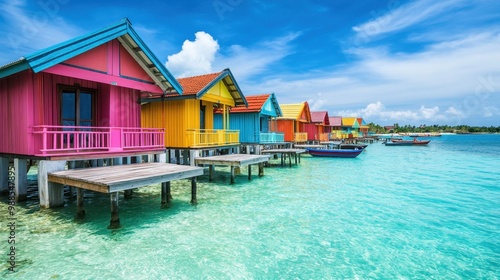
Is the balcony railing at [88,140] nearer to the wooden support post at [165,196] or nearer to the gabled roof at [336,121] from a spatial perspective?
the wooden support post at [165,196]

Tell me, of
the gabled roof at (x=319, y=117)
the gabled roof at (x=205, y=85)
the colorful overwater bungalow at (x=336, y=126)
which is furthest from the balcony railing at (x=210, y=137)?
the colorful overwater bungalow at (x=336, y=126)

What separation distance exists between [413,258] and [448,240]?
6.84ft

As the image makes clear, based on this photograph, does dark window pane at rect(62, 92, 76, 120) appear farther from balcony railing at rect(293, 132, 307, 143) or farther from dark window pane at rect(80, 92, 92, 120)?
balcony railing at rect(293, 132, 307, 143)

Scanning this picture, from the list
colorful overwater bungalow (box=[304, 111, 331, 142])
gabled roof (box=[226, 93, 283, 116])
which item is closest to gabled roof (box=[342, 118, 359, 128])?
colorful overwater bungalow (box=[304, 111, 331, 142])

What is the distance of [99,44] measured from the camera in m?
9.77

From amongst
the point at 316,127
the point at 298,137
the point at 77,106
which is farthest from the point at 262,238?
the point at 316,127

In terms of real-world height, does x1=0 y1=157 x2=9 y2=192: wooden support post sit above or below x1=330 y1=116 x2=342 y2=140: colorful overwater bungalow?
below

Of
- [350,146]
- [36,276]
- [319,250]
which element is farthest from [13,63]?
[350,146]

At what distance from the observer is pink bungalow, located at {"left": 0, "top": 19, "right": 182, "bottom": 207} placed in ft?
29.0

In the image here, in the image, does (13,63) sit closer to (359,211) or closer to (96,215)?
(96,215)

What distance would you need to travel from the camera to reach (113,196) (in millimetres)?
7348

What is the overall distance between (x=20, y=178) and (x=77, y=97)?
3.55 meters

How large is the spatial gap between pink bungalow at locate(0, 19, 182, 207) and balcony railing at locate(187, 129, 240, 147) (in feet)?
9.11

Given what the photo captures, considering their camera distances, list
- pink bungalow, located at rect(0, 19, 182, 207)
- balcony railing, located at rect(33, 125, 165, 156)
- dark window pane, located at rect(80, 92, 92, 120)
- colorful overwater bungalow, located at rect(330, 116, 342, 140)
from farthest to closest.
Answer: colorful overwater bungalow, located at rect(330, 116, 342, 140), dark window pane, located at rect(80, 92, 92, 120), balcony railing, located at rect(33, 125, 165, 156), pink bungalow, located at rect(0, 19, 182, 207)
